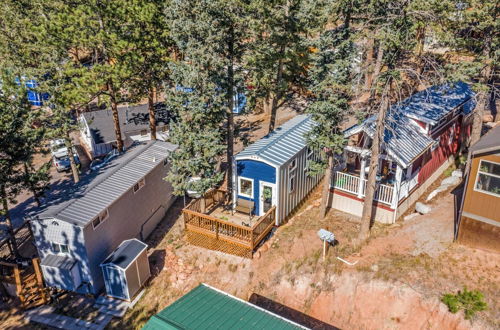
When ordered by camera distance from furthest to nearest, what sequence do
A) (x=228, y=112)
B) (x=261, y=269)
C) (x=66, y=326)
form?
(x=228, y=112) < (x=261, y=269) < (x=66, y=326)

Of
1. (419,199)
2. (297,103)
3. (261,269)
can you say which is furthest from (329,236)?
(297,103)

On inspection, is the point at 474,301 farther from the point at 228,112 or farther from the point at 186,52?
the point at 186,52

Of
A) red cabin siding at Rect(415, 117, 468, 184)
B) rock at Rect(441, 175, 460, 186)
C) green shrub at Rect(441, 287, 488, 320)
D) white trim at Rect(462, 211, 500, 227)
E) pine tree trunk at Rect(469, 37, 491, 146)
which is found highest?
pine tree trunk at Rect(469, 37, 491, 146)

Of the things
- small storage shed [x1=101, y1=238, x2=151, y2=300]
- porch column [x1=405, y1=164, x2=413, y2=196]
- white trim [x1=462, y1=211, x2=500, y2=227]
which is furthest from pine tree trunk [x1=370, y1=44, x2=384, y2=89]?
small storage shed [x1=101, y1=238, x2=151, y2=300]

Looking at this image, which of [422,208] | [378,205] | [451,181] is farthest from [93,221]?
[451,181]

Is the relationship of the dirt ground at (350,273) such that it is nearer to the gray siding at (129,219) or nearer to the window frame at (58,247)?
the gray siding at (129,219)

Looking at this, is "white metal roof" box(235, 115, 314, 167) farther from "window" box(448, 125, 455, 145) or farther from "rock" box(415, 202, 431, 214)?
"window" box(448, 125, 455, 145)

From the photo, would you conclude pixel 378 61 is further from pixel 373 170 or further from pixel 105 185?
Result: pixel 105 185
